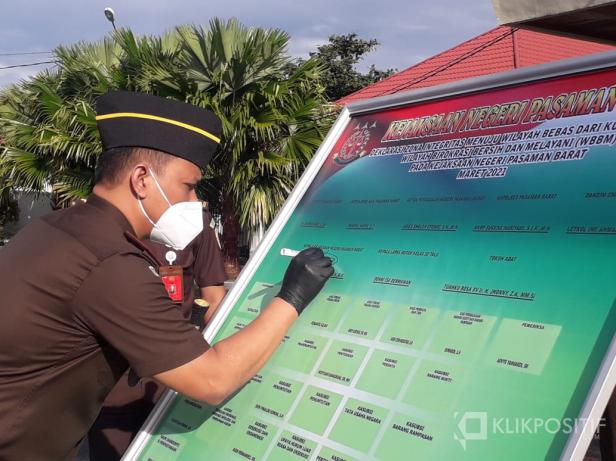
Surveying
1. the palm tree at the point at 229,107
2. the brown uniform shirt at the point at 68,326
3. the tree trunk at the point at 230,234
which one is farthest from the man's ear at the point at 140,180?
the tree trunk at the point at 230,234

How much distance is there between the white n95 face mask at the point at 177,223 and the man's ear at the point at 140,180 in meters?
0.02

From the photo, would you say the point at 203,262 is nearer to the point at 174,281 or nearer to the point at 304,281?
the point at 174,281

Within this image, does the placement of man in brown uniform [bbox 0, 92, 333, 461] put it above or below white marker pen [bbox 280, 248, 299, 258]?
below

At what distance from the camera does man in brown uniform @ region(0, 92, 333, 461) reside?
166 cm

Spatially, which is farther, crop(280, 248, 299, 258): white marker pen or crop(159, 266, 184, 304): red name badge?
crop(159, 266, 184, 304): red name badge

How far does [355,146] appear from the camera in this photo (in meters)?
2.09

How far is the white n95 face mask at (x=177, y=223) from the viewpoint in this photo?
196cm

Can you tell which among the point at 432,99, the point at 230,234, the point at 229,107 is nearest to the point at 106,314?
Result: the point at 432,99

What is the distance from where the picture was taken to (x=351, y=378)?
159 cm

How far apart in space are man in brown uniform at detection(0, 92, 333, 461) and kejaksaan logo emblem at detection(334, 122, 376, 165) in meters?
0.37

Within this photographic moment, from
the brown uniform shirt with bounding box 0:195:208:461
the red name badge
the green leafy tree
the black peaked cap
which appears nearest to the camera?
the brown uniform shirt with bounding box 0:195:208:461
